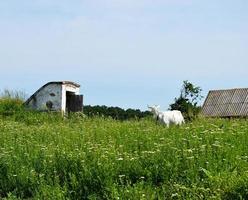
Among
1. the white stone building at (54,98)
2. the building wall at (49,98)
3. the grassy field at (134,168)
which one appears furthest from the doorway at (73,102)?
the grassy field at (134,168)

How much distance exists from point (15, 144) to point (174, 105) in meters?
13.4

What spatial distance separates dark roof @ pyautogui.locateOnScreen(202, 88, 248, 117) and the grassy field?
18961 millimetres

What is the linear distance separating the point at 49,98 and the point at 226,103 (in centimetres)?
985

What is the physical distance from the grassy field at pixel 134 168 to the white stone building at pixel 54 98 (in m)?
12.6

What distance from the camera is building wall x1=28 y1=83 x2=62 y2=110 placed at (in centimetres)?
2434

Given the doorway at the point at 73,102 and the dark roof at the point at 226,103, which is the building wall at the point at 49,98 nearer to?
the doorway at the point at 73,102

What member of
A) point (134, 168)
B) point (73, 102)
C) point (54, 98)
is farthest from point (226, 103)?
point (134, 168)

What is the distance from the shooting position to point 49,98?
2455cm

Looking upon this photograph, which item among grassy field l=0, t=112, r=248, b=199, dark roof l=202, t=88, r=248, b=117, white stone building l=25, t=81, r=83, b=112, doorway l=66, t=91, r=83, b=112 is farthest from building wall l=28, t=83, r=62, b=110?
grassy field l=0, t=112, r=248, b=199

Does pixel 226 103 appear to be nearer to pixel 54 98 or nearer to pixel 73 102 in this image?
pixel 73 102

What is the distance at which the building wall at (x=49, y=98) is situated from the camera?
24344 millimetres

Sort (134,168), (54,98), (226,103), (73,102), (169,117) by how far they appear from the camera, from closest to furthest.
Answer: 1. (134,168)
2. (169,117)
3. (54,98)
4. (73,102)
5. (226,103)

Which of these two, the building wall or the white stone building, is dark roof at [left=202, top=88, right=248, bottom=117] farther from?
the building wall

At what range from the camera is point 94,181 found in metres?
8.59
